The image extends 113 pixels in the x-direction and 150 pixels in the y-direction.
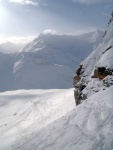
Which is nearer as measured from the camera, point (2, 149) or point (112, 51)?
point (2, 149)

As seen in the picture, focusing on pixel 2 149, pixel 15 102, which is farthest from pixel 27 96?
pixel 2 149

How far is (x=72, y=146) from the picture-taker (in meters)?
12.0

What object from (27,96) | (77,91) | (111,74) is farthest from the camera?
(27,96)

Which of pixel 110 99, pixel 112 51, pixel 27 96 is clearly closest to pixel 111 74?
pixel 112 51

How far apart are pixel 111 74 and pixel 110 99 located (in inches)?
187

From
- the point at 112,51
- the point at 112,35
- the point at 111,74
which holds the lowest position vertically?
the point at 111,74

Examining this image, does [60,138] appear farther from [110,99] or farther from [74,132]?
[110,99]

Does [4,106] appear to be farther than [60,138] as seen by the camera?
Yes

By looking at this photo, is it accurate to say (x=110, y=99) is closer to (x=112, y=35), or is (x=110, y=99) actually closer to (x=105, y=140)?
(x=105, y=140)

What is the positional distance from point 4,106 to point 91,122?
34350 mm

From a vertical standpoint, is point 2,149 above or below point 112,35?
below

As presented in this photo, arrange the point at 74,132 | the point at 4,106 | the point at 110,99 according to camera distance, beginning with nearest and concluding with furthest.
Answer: the point at 74,132 < the point at 110,99 < the point at 4,106

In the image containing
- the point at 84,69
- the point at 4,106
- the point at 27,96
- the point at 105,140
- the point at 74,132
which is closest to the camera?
the point at 105,140

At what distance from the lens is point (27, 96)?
50969mm
